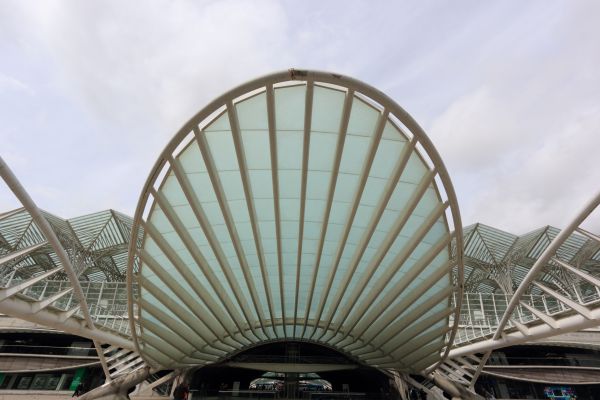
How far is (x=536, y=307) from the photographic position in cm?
1656

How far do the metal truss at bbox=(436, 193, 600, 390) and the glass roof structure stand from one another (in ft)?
8.36

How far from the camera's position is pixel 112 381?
70.4 feet

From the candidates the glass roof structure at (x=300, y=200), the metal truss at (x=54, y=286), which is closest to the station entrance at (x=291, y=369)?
the metal truss at (x=54, y=286)

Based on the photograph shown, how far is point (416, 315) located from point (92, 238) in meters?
33.6

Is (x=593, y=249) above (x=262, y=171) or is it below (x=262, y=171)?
above

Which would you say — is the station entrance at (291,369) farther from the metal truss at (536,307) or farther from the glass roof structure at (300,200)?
the glass roof structure at (300,200)

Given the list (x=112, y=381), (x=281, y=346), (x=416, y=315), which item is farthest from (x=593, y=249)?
(x=112, y=381)

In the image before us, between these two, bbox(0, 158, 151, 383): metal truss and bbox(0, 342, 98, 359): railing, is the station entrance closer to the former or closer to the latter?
bbox(0, 158, 151, 383): metal truss

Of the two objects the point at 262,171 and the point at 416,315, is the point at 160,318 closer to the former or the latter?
the point at 262,171

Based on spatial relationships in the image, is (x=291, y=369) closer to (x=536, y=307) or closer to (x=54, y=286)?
(x=54, y=286)

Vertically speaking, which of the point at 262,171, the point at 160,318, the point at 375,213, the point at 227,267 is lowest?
the point at 160,318

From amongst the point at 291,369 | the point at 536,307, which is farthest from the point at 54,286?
the point at 536,307

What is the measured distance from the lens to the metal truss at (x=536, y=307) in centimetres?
1173

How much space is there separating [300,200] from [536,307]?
539 inches
